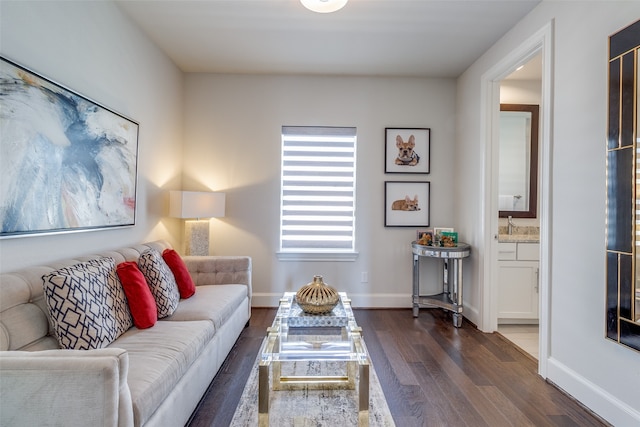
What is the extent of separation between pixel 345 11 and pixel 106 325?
2663 millimetres

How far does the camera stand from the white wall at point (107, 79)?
62.4 inches

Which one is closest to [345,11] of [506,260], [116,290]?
[116,290]

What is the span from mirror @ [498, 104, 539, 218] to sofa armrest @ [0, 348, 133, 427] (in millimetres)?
3845

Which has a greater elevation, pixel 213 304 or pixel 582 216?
pixel 582 216

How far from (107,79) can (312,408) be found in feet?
8.70

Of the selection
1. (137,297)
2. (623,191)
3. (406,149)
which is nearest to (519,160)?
(406,149)

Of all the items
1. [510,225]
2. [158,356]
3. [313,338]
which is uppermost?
[510,225]

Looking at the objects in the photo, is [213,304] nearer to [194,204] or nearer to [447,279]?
[194,204]

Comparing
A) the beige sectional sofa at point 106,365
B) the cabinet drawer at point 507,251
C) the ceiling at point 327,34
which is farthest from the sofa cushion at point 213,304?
the cabinet drawer at point 507,251

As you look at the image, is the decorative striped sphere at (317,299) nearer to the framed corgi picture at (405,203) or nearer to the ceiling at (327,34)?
the framed corgi picture at (405,203)

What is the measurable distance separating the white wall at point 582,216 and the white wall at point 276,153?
1.60 meters

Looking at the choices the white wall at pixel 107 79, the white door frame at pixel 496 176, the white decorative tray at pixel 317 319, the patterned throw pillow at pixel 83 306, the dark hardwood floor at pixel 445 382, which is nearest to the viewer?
the patterned throw pillow at pixel 83 306

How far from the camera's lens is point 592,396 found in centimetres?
178

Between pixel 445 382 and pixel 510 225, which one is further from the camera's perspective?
pixel 510 225
